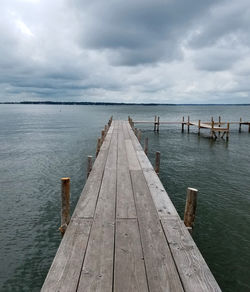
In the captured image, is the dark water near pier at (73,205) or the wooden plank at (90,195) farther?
the dark water near pier at (73,205)

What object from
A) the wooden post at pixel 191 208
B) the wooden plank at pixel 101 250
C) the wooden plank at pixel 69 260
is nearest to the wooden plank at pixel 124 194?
the wooden plank at pixel 101 250

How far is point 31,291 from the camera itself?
210 inches

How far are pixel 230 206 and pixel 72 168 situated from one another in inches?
428

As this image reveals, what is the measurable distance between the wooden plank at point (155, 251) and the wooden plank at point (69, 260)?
3.54ft

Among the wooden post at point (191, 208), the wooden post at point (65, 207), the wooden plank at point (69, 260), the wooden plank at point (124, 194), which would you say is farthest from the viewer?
the wooden plank at point (124, 194)

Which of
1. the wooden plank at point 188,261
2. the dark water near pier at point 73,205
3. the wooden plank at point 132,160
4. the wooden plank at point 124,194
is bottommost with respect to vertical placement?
the dark water near pier at point 73,205

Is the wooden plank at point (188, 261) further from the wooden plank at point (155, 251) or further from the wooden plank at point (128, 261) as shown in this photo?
the wooden plank at point (128, 261)

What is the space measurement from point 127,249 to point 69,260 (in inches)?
38.6

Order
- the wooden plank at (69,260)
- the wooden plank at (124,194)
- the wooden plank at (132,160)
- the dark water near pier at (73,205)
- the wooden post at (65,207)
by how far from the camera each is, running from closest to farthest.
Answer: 1. the wooden plank at (69,260)
2. the wooden post at (65,207)
3. the wooden plank at (124,194)
4. the dark water near pier at (73,205)
5. the wooden plank at (132,160)

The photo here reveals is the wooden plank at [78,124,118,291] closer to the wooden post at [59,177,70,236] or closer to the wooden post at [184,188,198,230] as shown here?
the wooden post at [59,177,70,236]

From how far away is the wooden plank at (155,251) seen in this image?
2.83 metres

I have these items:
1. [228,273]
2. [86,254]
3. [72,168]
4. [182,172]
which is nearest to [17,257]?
[86,254]

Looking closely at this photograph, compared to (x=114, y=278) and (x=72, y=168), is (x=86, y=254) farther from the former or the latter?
(x=72, y=168)

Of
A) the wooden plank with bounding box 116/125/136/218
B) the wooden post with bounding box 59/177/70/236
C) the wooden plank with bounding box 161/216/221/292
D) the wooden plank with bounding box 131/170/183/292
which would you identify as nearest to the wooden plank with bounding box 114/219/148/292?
the wooden plank with bounding box 131/170/183/292
